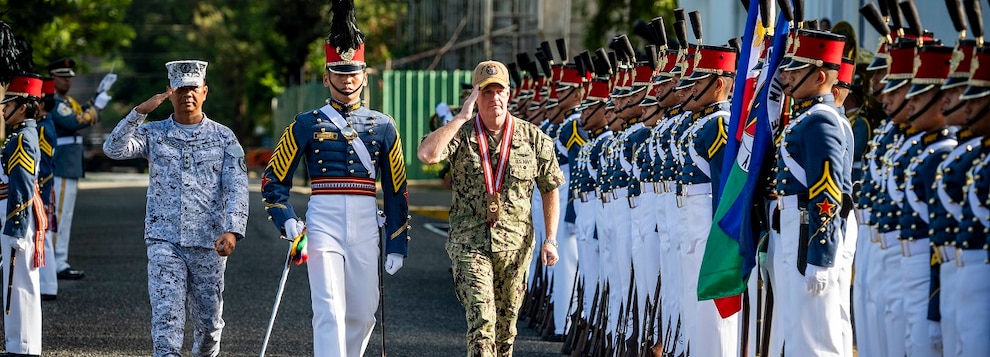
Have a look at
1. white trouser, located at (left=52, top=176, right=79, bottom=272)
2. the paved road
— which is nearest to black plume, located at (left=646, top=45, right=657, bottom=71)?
the paved road

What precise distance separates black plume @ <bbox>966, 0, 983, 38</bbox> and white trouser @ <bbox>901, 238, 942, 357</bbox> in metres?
0.92

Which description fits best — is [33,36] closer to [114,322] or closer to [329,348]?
[114,322]

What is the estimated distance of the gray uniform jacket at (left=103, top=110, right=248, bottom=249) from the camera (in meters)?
8.88

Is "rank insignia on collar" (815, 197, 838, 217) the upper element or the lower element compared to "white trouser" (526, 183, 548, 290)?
upper

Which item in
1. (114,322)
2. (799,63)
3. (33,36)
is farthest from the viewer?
(33,36)

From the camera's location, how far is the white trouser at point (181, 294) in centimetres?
873

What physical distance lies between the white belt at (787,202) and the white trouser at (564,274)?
4.62 metres

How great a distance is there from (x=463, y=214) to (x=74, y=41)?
75.1ft

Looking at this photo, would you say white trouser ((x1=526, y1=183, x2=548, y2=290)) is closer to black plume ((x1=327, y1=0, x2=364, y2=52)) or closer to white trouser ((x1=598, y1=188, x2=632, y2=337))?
white trouser ((x1=598, y1=188, x2=632, y2=337))

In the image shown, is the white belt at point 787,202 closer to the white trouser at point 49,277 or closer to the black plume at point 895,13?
the black plume at point 895,13

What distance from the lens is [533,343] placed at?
38.5ft

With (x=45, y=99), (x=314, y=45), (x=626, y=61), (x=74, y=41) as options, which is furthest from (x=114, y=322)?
(x=314, y=45)

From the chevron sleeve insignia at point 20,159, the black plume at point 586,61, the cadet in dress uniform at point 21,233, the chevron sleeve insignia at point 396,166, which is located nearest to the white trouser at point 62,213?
the cadet in dress uniform at point 21,233

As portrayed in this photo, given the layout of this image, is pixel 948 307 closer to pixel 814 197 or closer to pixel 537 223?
pixel 814 197
